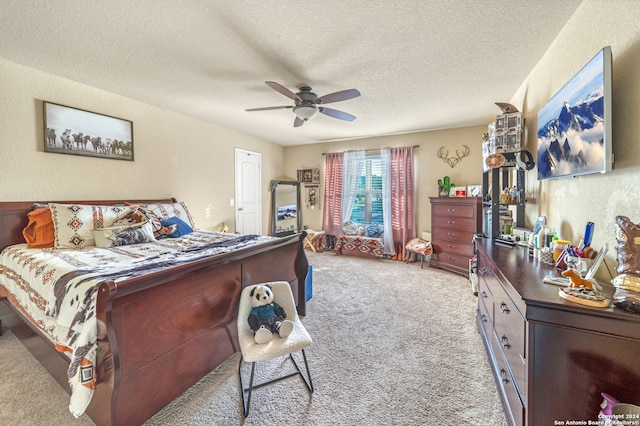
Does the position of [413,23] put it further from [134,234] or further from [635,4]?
[134,234]

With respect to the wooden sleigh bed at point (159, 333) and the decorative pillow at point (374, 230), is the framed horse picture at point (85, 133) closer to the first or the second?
the wooden sleigh bed at point (159, 333)

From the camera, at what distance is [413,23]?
177 cm

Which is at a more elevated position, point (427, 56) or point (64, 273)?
point (427, 56)

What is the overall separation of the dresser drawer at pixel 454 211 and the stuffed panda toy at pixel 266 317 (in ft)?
10.4

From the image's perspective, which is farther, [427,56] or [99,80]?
[99,80]

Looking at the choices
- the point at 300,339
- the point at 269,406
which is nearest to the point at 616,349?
the point at 300,339

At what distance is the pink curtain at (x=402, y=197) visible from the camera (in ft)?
15.9

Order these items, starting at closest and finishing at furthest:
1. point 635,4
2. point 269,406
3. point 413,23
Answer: point 635,4
point 269,406
point 413,23

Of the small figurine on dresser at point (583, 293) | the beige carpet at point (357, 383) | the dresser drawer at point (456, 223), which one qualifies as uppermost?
the dresser drawer at point (456, 223)

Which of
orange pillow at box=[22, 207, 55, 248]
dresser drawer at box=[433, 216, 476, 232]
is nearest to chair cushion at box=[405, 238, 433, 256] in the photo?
dresser drawer at box=[433, 216, 476, 232]

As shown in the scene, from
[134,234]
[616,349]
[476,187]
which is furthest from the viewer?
[476,187]

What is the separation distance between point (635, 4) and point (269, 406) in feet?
8.91

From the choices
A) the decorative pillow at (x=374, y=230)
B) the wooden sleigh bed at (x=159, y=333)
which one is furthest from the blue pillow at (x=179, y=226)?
the decorative pillow at (x=374, y=230)

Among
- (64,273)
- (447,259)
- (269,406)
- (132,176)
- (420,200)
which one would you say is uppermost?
(132,176)
